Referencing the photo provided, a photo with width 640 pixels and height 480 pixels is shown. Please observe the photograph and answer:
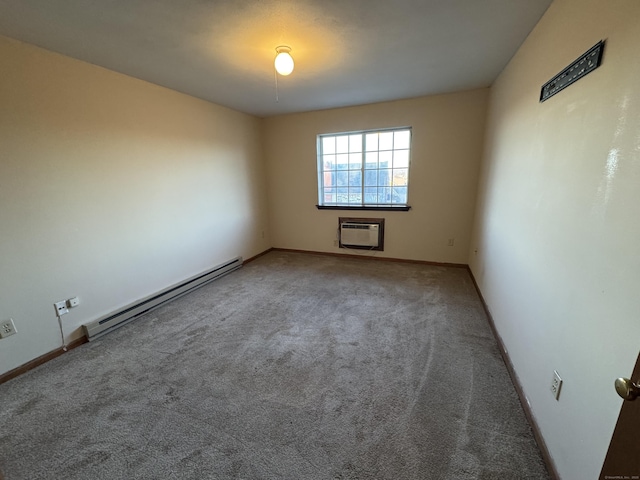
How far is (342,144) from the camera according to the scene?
4.14 m

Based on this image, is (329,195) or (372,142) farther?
(329,195)

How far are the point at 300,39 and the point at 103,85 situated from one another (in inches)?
72.2

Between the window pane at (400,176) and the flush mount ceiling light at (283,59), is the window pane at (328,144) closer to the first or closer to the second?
the window pane at (400,176)

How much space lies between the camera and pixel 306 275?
12.2 ft

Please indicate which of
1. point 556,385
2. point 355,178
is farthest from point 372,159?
point 556,385

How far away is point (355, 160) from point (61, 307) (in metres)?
3.78

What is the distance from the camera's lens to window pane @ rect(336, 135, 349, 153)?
13.5 feet

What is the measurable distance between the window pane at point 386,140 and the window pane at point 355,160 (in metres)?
0.36

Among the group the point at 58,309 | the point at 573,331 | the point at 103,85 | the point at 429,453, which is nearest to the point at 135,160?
the point at 103,85

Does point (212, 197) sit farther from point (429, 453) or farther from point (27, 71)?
point (429, 453)

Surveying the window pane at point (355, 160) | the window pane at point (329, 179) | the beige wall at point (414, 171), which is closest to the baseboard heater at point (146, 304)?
the beige wall at point (414, 171)

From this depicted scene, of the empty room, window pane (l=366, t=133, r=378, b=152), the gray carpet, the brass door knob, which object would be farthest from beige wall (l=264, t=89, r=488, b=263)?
the brass door knob

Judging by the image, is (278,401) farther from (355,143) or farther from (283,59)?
(355,143)

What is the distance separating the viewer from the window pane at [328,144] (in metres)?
4.19
